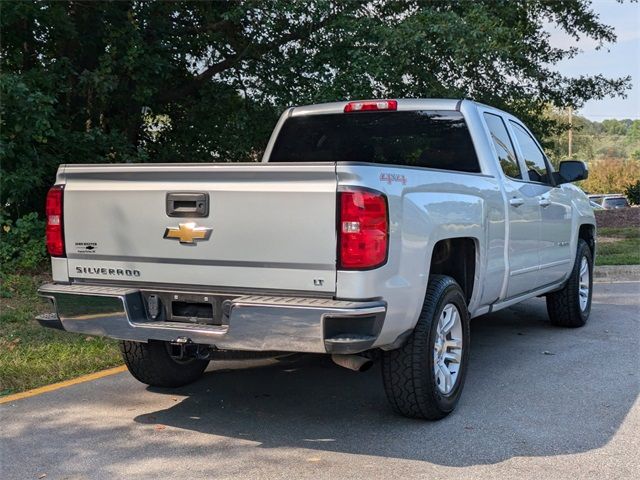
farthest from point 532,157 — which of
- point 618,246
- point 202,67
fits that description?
point 618,246

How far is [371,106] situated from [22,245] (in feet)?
20.4

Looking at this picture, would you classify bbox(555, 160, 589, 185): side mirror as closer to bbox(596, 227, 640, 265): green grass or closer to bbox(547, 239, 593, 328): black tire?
bbox(547, 239, 593, 328): black tire

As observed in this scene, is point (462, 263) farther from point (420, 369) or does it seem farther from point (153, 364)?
point (153, 364)

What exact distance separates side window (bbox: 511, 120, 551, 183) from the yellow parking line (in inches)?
150

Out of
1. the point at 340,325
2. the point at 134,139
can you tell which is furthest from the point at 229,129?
the point at 340,325

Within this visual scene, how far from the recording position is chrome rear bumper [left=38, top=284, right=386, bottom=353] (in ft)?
12.8

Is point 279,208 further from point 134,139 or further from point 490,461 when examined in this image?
point 134,139

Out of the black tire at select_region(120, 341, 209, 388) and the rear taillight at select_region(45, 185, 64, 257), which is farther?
the black tire at select_region(120, 341, 209, 388)

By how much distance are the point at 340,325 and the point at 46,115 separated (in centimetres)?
676

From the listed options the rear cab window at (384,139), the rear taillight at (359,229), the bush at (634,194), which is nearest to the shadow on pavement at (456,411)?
the rear taillight at (359,229)

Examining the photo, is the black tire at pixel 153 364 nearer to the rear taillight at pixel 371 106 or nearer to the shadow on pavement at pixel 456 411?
the shadow on pavement at pixel 456 411

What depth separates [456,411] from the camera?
16.3 ft

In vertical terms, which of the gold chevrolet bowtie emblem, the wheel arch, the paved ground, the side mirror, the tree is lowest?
the paved ground

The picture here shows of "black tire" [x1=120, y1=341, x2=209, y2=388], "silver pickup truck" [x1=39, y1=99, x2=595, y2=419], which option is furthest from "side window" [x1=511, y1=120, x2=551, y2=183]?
"black tire" [x1=120, y1=341, x2=209, y2=388]
